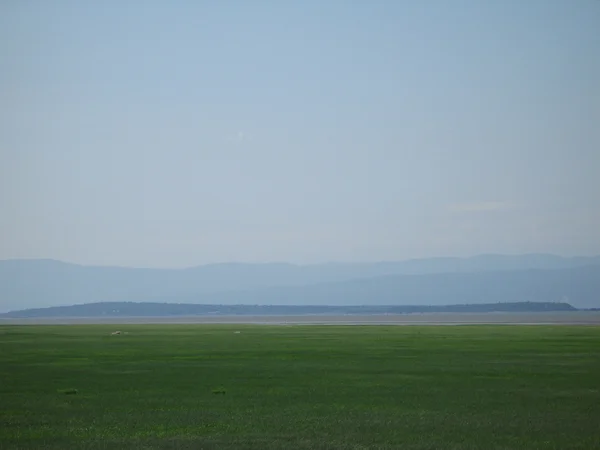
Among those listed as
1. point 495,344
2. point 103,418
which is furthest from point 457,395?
point 495,344

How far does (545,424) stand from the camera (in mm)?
19578

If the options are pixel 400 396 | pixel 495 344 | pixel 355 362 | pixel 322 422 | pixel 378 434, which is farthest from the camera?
pixel 495 344

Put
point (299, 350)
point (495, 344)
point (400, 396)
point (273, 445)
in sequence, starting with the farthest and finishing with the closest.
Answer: point (495, 344) → point (299, 350) → point (400, 396) → point (273, 445)

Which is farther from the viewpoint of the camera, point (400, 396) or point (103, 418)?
point (400, 396)

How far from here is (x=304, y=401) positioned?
23703 millimetres

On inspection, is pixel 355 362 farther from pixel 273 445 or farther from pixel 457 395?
pixel 273 445

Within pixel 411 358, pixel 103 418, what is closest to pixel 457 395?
pixel 103 418

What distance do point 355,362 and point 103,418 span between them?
1681 cm

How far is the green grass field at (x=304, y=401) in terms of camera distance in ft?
59.6

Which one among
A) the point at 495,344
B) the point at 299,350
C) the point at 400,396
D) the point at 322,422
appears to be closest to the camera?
the point at 322,422

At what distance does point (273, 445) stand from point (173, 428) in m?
3.30

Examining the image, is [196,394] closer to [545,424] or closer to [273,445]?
[273,445]

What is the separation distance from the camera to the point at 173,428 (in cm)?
1959

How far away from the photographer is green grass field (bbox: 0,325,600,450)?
18.2m
